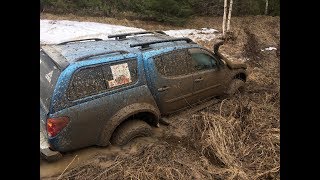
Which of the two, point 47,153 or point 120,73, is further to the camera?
point 120,73

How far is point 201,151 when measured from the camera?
512cm

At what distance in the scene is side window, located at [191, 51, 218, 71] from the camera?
6.13 metres

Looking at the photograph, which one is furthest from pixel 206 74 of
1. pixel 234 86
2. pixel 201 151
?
pixel 201 151

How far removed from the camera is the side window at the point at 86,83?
4.52 metres

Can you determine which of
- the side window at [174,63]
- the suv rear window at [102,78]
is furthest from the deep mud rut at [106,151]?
the suv rear window at [102,78]

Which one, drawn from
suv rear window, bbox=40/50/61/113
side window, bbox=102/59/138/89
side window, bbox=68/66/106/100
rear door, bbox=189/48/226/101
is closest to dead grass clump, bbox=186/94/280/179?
rear door, bbox=189/48/226/101

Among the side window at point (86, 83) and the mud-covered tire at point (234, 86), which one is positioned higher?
the side window at point (86, 83)

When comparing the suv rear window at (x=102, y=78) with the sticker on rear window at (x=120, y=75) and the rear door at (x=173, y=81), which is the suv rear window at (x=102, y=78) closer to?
the sticker on rear window at (x=120, y=75)

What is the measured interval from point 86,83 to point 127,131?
105cm

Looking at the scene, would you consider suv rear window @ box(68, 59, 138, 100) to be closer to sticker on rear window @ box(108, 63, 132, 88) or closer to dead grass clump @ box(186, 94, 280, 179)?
sticker on rear window @ box(108, 63, 132, 88)

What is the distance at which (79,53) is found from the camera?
4934mm

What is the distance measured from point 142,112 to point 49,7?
11308mm

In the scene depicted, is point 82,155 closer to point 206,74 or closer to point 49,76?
point 49,76
